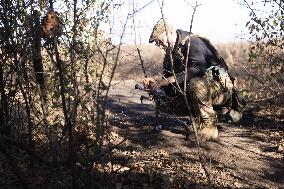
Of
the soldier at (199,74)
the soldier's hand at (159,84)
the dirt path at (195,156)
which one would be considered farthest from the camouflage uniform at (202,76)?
the dirt path at (195,156)

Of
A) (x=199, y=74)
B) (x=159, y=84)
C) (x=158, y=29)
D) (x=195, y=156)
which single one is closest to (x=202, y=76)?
(x=199, y=74)

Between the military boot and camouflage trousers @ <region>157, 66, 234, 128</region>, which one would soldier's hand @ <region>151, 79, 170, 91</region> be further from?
the military boot

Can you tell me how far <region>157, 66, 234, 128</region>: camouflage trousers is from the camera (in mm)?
5711

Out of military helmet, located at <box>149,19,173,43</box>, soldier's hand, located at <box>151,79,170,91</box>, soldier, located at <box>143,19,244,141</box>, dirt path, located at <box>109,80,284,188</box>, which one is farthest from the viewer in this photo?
soldier's hand, located at <box>151,79,170,91</box>

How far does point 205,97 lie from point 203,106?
122 millimetres

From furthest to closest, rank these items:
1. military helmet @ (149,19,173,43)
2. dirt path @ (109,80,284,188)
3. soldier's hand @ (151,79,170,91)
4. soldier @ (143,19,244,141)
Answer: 1. soldier's hand @ (151,79,170,91)
2. soldier @ (143,19,244,141)
3. military helmet @ (149,19,173,43)
4. dirt path @ (109,80,284,188)

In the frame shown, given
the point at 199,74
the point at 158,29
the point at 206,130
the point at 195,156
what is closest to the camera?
the point at 195,156

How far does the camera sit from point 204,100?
226 inches

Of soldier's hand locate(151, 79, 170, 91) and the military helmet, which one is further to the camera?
soldier's hand locate(151, 79, 170, 91)

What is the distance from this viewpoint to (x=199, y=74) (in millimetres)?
5867

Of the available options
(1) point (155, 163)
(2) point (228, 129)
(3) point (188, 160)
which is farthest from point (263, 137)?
(1) point (155, 163)

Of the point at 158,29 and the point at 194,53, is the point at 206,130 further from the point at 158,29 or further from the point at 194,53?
the point at 158,29

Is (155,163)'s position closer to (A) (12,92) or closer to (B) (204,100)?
(B) (204,100)

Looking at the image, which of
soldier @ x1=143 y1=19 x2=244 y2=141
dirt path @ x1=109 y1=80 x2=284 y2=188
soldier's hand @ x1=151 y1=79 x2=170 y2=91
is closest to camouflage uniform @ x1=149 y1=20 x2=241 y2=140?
soldier @ x1=143 y1=19 x2=244 y2=141
